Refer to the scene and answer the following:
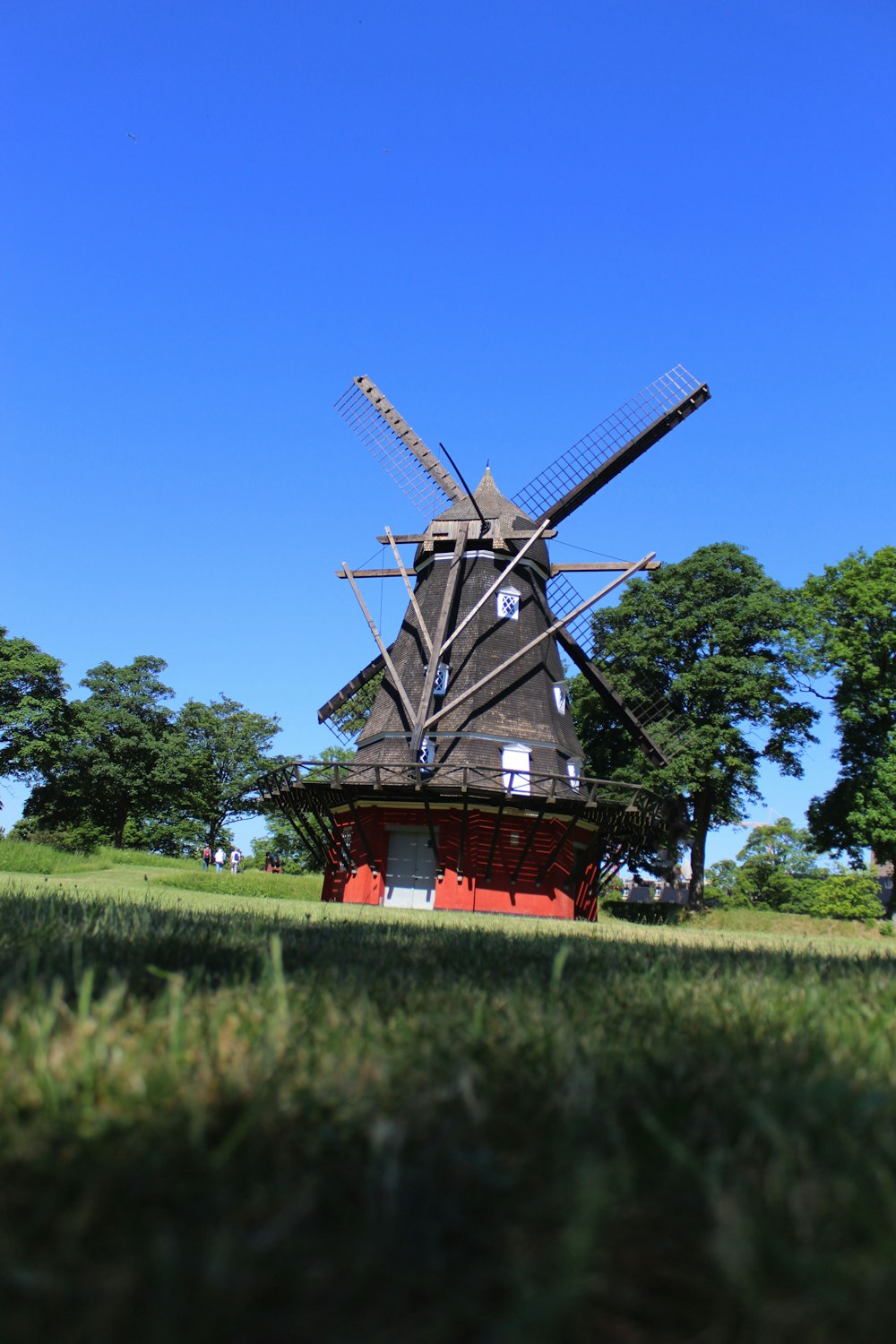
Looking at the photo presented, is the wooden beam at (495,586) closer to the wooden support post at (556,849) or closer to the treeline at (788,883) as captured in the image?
the wooden support post at (556,849)

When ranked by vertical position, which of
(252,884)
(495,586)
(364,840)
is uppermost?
(495,586)

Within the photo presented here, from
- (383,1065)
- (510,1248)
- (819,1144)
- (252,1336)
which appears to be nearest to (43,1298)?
(252,1336)

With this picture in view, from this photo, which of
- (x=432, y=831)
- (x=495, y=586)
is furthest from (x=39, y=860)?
(x=495, y=586)

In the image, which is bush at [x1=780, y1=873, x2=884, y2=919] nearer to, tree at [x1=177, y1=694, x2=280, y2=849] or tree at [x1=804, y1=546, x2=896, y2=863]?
tree at [x1=804, y1=546, x2=896, y2=863]

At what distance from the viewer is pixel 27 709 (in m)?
55.6

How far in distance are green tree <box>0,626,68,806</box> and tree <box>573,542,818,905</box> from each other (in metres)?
31.2

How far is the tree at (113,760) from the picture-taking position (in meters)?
58.4

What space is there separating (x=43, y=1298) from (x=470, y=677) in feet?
94.8

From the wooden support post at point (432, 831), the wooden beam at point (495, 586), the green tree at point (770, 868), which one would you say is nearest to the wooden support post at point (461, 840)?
the wooden support post at point (432, 831)

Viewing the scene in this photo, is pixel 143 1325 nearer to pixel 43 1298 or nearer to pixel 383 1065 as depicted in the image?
pixel 43 1298

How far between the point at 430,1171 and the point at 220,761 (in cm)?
6582

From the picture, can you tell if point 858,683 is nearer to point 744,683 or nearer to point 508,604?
point 744,683

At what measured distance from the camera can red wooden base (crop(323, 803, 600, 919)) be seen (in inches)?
1069

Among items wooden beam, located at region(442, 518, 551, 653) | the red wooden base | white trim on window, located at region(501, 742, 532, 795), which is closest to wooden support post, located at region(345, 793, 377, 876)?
the red wooden base
